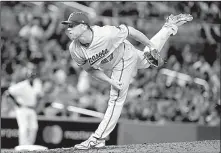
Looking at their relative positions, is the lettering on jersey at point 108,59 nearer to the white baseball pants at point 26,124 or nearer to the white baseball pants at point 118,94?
the white baseball pants at point 118,94

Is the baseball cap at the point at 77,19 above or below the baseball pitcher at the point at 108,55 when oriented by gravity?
above

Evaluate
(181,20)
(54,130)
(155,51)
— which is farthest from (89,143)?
(54,130)

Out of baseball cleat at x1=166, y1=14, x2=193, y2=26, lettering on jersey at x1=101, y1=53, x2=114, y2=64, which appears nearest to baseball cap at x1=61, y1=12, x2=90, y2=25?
lettering on jersey at x1=101, y1=53, x2=114, y2=64

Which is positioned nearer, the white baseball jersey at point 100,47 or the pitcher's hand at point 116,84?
the white baseball jersey at point 100,47

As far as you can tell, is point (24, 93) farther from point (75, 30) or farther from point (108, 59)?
point (75, 30)

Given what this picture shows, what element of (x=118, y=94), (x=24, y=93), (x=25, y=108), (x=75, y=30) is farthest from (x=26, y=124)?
(x=75, y=30)

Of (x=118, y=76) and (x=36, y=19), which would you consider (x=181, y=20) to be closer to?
(x=118, y=76)

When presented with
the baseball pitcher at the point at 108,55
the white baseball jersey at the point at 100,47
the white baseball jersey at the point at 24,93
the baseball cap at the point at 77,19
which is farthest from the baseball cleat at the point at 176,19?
the white baseball jersey at the point at 24,93
